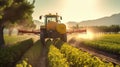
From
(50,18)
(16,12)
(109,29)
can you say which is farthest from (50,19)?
(109,29)

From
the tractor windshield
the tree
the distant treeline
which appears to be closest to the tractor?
the tractor windshield

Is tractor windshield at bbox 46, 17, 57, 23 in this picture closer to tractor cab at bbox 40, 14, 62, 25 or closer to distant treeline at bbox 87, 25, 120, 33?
tractor cab at bbox 40, 14, 62, 25

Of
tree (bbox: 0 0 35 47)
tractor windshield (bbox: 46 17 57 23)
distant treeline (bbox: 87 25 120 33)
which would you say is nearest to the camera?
tractor windshield (bbox: 46 17 57 23)

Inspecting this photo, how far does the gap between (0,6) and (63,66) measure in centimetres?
2059

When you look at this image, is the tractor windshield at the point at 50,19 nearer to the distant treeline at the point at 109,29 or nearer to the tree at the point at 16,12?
the tree at the point at 16,12

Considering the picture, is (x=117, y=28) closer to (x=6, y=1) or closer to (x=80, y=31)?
(x=80, y=31)

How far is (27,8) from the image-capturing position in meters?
36.8

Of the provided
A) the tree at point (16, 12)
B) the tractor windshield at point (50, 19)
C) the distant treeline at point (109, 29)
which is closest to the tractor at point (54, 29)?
the tractor windshield at point (50, 19)

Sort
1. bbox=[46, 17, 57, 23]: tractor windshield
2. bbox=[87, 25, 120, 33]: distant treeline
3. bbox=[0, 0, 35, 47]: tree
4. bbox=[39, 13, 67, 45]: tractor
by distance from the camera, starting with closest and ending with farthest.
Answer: bbox=[39, 13, 67, 45]: tractor
bbox=[46, 17, 57, 23]: tractor windshield
bbox=[0, 0, 35, 47]: tree
bbox=[87, 25, 120, 33]: distant treeline

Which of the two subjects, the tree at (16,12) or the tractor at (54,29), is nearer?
the tractor at (54,29)

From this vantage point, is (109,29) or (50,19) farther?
(109,29)

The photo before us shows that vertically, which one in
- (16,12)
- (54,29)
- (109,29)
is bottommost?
(109,29)

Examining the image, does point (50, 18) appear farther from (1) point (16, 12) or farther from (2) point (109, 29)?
(2) point (109, 29)

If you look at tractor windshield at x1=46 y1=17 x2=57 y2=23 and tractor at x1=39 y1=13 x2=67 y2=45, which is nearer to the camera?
tractor at x1=39 y1=13 x2=67 y2=45
